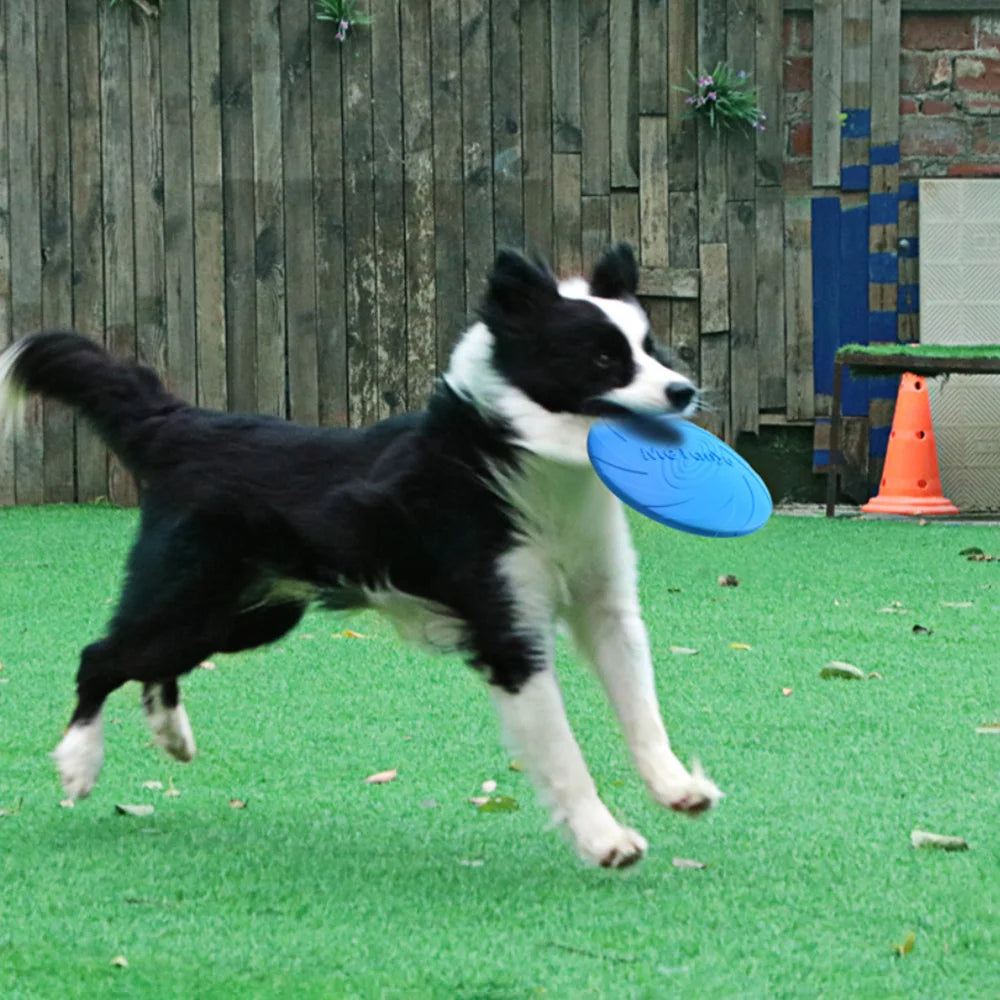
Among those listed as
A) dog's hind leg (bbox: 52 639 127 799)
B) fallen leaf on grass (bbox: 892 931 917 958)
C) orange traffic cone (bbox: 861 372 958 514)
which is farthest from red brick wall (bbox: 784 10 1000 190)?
fallen leaf on grass (bbox: 892 931 917 958)

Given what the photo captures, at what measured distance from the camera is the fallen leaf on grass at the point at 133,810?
377 cm

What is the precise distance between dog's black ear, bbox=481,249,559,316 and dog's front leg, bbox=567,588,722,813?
0.56 metres

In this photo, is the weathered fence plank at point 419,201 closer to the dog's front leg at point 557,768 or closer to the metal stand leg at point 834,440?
the metal stand leg at point 834,440

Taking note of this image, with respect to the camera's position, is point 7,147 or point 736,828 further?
point 7,147

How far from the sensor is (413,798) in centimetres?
391

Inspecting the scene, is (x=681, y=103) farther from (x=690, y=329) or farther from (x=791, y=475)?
(x=791, y=475)

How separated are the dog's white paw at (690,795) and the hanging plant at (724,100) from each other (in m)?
7.25

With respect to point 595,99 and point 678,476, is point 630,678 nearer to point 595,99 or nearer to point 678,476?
point 678,476

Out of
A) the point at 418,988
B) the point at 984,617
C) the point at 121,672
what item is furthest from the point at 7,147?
the point at 418,988

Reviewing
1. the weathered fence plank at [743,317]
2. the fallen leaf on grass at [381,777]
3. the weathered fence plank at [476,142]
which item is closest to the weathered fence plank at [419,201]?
the weathered fence plank at [476,142]

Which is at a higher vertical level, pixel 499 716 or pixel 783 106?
pixel 783 106

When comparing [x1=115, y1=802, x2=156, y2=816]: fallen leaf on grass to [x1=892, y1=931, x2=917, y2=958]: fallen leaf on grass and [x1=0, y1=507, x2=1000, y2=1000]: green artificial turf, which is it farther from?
[x1=892, y1=931, x2=917, y2=958]: fallen leaf on grass

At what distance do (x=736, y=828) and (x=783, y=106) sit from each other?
7.35 m

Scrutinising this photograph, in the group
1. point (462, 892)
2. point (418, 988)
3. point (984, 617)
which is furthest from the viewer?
point (984, 617)
